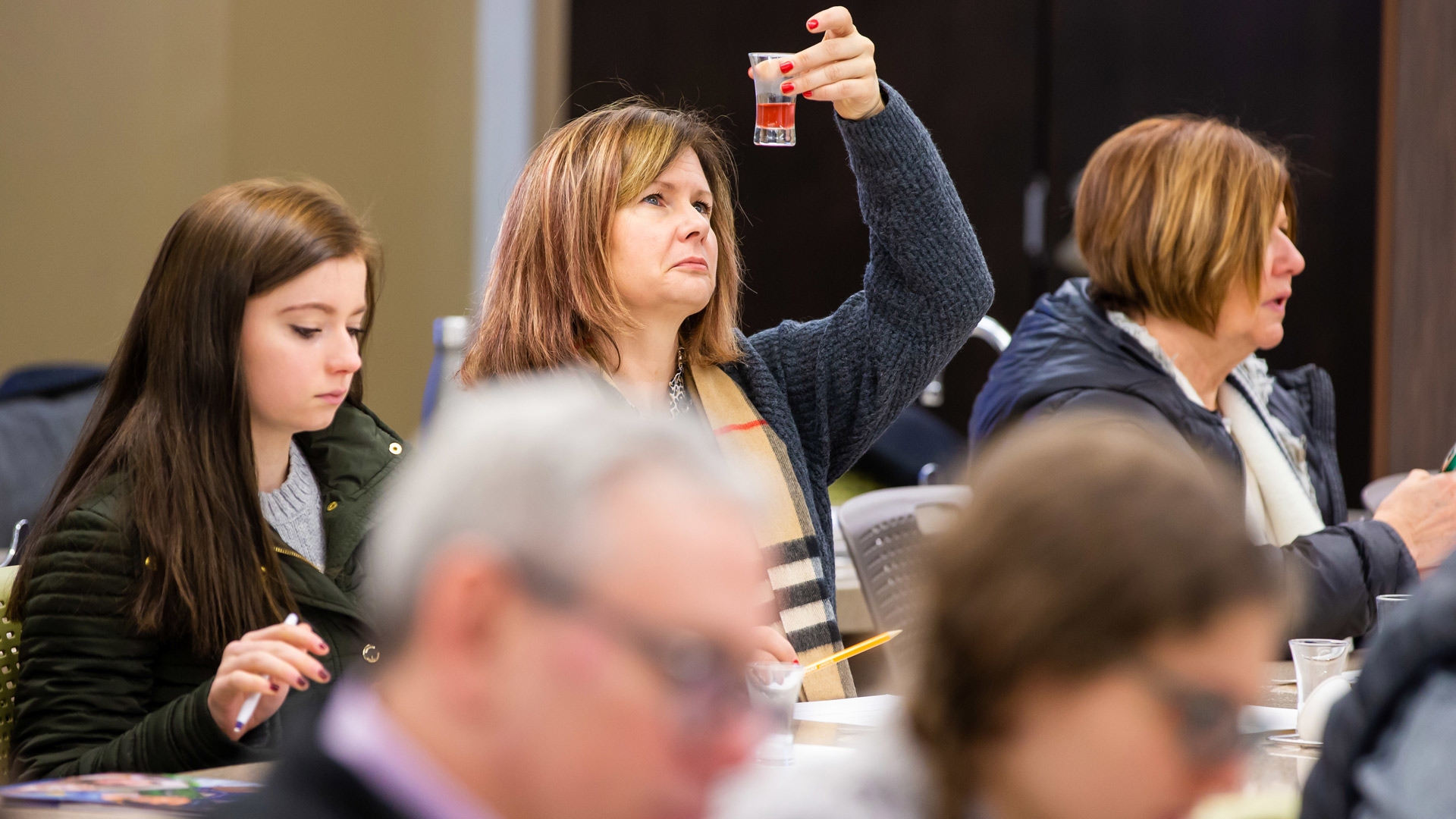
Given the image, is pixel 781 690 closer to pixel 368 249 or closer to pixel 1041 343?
pixel 368 249

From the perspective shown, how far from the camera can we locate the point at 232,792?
42.3 inches

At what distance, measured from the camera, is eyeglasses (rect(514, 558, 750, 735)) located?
0.60 meters

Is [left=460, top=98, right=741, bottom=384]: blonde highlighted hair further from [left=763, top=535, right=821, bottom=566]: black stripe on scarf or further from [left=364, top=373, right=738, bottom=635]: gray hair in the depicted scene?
[left=364, top=373, right=738, bottom=635]: gray hair

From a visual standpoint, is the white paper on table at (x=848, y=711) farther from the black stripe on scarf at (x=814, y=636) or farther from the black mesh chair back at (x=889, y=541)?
the black mesh chair back at (x=889, y=541)

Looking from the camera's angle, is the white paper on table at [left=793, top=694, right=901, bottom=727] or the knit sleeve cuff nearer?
the white paper on table at [left=793, top=694, right=901, bottom=727]

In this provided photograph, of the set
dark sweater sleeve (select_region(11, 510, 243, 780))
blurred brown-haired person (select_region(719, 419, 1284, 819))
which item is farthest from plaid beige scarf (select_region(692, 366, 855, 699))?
blurred brown-haired person (select_region(719, 419, 1284, 819))

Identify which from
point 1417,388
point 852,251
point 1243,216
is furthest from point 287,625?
point 852,251

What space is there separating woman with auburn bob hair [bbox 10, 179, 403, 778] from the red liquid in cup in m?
0.54

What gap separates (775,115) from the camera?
191cm

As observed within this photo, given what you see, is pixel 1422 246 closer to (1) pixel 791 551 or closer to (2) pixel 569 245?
(1) pixel 791 551

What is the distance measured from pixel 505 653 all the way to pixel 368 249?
1323 millimetres

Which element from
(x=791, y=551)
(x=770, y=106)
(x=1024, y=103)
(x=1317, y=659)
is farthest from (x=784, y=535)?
(x=1024, y=103)

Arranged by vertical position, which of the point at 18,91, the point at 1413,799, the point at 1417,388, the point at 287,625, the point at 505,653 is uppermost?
the point at 18,91

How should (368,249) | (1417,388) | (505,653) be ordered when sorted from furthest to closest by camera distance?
(1417,388) → (368,249) → (505,653)
